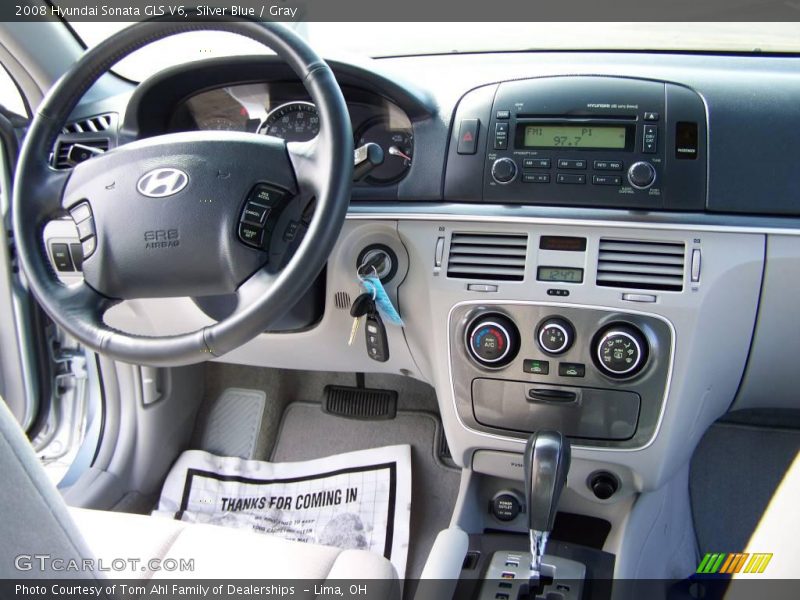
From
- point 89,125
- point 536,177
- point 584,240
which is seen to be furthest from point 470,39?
point 89,125

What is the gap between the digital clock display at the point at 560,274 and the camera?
4.20 feet

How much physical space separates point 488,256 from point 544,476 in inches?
16.4

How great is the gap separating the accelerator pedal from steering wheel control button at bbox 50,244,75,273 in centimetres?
80

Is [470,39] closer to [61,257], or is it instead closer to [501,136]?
[501,136]

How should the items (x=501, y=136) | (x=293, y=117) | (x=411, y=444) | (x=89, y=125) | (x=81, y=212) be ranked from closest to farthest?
(x=81, y=212) < (x=501, y=136) < (x=293, y=117) < (x=89, y=125) < (x=411, y=444)

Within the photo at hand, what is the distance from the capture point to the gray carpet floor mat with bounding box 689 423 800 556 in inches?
66.1

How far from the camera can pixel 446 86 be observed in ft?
4.77

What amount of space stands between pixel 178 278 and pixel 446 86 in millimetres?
659

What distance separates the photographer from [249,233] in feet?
3.76

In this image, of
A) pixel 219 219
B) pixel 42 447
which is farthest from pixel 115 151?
pixel 42 447

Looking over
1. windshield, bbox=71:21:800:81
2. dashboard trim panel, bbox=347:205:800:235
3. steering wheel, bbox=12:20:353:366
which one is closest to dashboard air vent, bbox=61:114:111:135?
windshield, bbox=71:21:800:81

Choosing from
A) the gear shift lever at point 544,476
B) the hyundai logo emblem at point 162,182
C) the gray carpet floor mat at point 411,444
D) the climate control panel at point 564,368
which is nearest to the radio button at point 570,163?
the climate control panel at point 564,368

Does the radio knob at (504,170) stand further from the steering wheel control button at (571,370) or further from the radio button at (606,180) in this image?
the steering wheel control button at (571,370)

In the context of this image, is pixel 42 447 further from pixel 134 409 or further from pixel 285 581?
pixel 285 581
